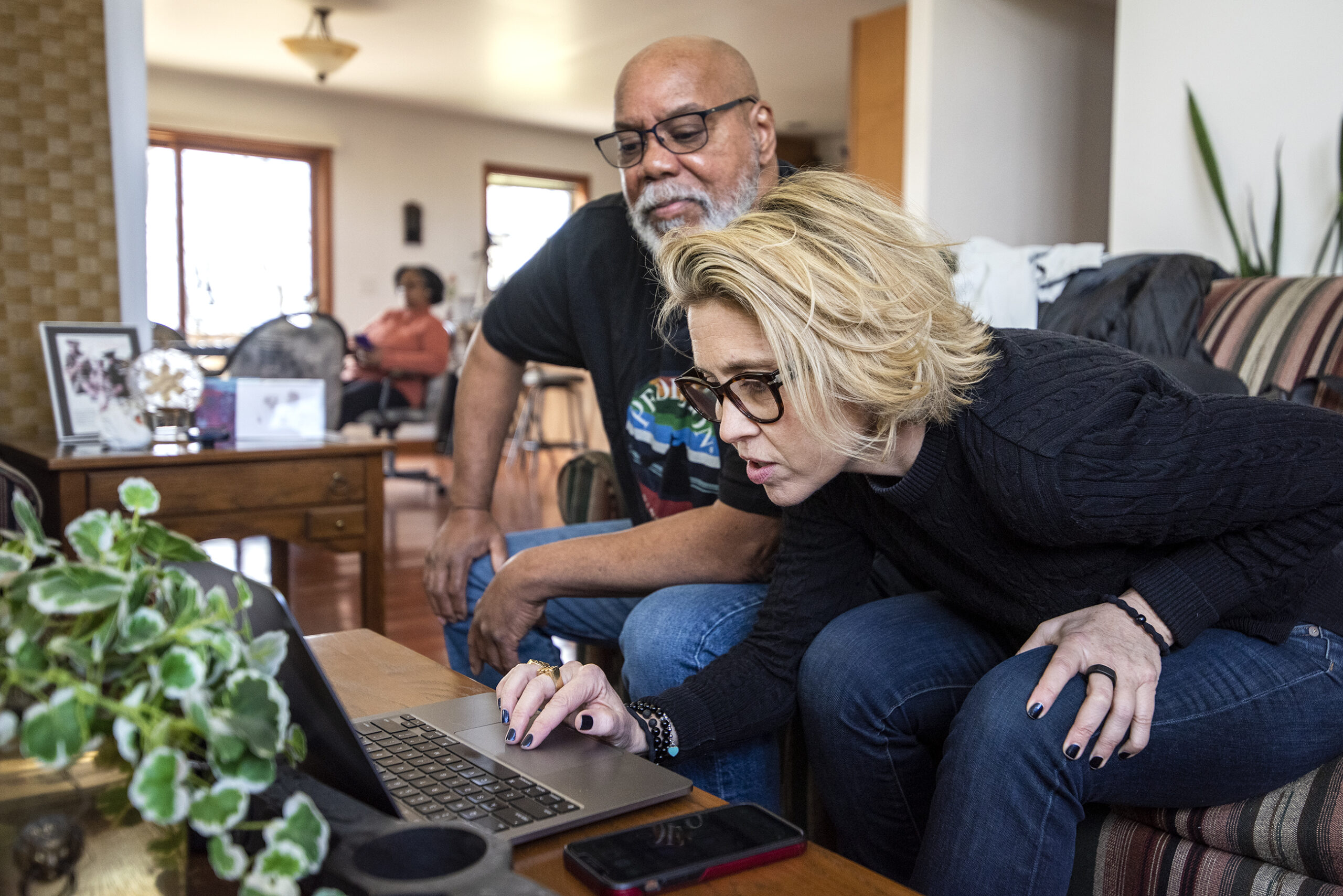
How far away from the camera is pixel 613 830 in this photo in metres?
0.70

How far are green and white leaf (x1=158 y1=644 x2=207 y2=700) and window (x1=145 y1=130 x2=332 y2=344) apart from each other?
785cm

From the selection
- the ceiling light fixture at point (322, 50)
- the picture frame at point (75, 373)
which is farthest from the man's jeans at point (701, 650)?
the ceiling light fixture at point (322, 50)

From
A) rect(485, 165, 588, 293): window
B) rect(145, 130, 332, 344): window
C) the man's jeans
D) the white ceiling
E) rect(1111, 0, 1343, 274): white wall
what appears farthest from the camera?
rect(485, 165, 588, 293): window

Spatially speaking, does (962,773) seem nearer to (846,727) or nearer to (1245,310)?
(846,727)

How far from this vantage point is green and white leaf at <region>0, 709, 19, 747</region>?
383 mm

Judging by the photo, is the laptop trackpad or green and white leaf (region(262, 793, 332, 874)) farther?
the laptop trackpad

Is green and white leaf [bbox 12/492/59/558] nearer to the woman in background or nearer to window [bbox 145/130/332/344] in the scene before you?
the woman in background

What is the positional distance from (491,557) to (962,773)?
3.12ft

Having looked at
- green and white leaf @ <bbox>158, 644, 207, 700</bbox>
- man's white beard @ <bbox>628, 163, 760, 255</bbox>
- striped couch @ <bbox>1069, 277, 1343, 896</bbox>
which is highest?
man's white beard @ <bbox>628, 163, 760, 255</bbox>

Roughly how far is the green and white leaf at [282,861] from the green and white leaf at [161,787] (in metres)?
0.03

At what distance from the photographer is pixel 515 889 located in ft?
1.50

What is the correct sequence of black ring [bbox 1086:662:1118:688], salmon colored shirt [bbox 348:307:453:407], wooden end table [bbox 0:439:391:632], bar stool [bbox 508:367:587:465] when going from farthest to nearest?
bar stool [bbox 508:367:587:465] < salmon colored shirt [bbox 348:307:453:407] < wooden end table [bbox 0:439:391:632] < black ring [bbox 1086:662:1118:688]

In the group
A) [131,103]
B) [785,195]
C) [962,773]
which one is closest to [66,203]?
[131,103]

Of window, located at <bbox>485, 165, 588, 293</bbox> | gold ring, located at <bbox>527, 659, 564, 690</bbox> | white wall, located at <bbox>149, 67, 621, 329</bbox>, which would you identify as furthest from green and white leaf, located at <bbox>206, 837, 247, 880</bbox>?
window, located at <bbox>485, 165, 588, 293</bbox>
